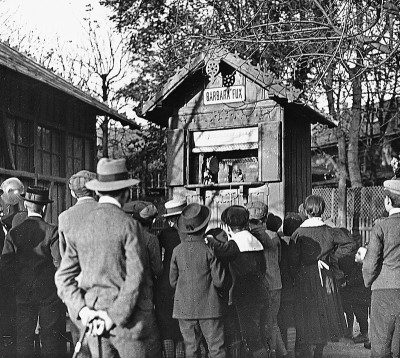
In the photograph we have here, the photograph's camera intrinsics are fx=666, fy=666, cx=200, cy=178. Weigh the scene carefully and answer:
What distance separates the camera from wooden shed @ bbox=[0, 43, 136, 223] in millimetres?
11492

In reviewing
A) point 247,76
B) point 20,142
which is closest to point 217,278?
point 247,76

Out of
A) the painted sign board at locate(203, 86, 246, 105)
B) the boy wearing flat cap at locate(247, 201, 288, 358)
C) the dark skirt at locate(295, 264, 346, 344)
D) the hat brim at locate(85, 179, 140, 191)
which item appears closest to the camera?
the hat brim at locate(85, 179, 140, 191)

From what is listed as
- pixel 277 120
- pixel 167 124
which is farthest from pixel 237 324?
pixel 167 124

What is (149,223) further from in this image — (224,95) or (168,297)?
(224,95)

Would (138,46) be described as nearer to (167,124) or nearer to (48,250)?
(167,124)

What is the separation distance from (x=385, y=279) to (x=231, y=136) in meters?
6.58

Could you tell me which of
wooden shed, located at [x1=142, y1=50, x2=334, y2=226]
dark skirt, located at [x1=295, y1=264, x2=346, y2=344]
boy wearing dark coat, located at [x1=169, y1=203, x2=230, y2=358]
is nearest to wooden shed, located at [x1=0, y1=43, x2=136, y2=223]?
wooden shed, located at [x1=142, y1=50, x2=334, y2=226]

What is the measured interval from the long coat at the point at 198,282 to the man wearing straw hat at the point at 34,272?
1457mm

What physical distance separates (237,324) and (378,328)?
1770 mm

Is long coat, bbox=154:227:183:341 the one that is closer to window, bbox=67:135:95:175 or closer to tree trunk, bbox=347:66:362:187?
window, bbox=67:135:95:175

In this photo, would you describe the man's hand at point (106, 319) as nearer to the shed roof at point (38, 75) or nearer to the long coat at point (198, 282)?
the long coat at point (198, 282)

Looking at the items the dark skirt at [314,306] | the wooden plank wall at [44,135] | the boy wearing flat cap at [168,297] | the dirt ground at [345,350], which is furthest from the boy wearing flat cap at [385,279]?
the wooden plank wall at [44,135]

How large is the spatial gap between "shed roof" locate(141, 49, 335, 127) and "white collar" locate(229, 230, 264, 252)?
3859 mm

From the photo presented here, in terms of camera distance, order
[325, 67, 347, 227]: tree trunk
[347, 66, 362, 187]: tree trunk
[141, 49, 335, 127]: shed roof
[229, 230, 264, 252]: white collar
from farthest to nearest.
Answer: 1. [347, 66, 362, 187]: tree trunk
2. [325, 67, 347, 227]: tree trunk
3. [141, 49, 335, 127]: shed roof
4. [229, 230, 264, 252]: white collar
